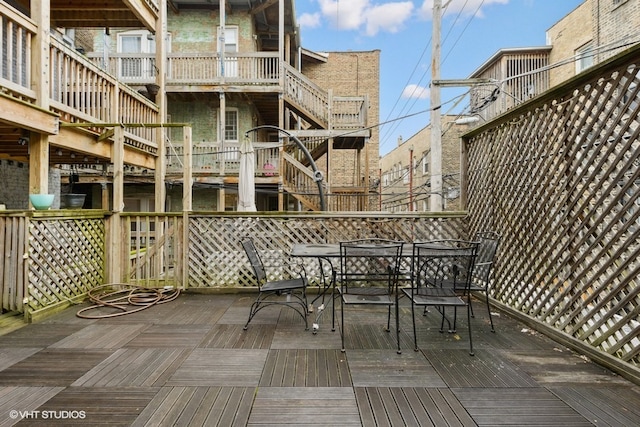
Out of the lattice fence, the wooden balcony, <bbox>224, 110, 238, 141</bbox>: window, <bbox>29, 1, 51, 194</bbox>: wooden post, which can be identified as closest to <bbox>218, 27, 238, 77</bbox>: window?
<bbox>224, 110, 238, 141</bbox>: window

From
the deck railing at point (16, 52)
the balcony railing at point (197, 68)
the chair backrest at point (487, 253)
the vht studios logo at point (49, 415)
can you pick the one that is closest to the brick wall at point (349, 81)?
the balcony railing at point (197, 68)

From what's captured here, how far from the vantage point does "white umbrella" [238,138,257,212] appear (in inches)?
226

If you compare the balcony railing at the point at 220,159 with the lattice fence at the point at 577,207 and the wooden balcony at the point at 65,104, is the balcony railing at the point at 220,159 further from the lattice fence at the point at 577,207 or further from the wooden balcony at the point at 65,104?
the lattice fence at the point at 577,207

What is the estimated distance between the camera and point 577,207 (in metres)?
3.22

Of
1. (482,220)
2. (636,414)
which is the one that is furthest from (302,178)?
(636,414)

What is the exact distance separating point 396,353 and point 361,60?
16.6 m

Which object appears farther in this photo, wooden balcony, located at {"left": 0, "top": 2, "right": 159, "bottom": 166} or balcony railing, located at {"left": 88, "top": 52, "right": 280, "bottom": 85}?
balcony railing, located at {"left": 88, "top": 52, "right": 280, "bottom": 85}

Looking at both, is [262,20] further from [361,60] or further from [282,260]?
[282,260]

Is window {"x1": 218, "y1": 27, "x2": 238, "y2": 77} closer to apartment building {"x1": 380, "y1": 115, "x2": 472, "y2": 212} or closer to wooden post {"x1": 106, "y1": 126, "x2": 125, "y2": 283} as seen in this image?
wooden post {"x1": 106, "y1": 126, "x2": 125, "y2": 283}

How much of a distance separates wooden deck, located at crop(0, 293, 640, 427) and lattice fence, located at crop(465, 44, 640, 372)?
434mm

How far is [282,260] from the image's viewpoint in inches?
213

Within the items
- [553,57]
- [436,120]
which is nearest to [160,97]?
[436,120]

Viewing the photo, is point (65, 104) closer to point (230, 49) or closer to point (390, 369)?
point (390, 369)

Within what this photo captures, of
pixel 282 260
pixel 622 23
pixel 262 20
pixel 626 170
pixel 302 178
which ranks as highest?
pixel 262 20
